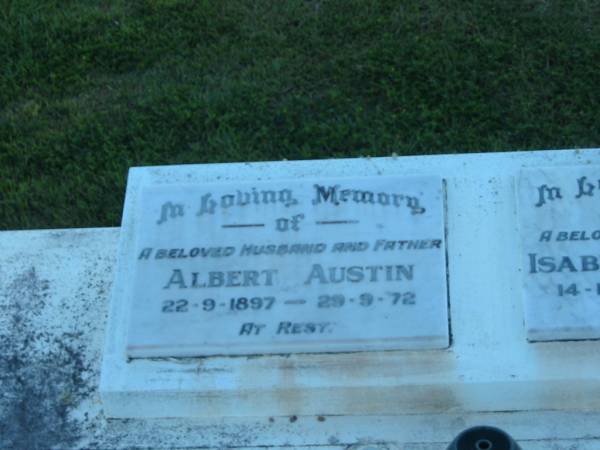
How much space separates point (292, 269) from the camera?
2811mm

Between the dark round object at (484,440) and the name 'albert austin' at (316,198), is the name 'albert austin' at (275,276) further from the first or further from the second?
the dark round object at (484,440)

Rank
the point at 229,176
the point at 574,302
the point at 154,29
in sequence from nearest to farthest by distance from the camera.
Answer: the point at 574,302
the point at 229,176
the point at 154,29

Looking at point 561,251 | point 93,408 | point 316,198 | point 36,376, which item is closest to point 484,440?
point 561,251

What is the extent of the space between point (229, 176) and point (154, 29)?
7.11ft

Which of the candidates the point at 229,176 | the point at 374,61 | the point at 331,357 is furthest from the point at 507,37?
the point at 331,357

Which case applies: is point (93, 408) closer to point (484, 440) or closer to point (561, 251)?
point (484, 440)

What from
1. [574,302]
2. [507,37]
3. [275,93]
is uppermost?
[507,37]

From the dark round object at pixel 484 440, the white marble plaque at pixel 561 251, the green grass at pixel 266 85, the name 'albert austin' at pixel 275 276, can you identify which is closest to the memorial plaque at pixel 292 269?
the name 'albert austin' at pixel 275 276

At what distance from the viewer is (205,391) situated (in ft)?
9.10

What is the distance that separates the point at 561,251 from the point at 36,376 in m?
1.54

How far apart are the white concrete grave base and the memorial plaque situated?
0.18ft

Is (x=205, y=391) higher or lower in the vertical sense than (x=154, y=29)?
lower

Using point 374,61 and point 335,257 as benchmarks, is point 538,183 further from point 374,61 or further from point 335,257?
point 374,61

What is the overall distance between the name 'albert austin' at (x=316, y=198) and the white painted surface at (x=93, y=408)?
0.45m
